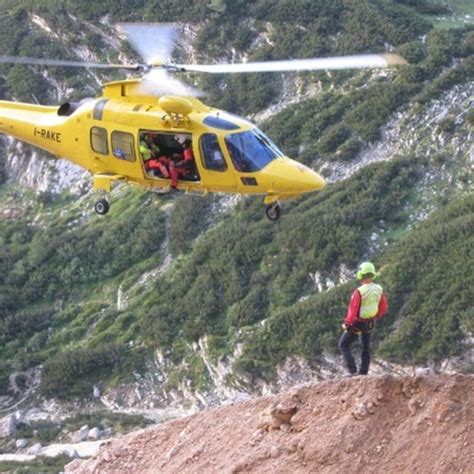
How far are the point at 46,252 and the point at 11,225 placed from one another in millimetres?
4331

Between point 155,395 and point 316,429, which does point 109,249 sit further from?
point 316,429

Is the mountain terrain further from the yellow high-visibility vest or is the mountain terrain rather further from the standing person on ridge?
the yellow high-visibility vest

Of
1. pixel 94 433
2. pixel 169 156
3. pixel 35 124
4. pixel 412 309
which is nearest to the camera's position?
pixel 169 156

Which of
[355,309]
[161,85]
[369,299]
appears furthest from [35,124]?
[369,299]

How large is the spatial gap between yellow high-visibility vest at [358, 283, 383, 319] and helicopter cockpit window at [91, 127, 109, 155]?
8.42 meters

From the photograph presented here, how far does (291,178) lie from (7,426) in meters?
23.4

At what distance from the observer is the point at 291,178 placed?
23.0 meters

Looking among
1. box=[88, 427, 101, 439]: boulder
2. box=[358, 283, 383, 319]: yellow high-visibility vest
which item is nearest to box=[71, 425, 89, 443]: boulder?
box=[88, 427, 101, 439]: boulder

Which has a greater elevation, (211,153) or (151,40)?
(151,40)

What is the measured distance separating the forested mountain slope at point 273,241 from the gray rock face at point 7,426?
3368mm

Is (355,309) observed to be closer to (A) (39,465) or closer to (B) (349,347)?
(B) (349,347)

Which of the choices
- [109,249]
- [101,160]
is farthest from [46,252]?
[101,160]

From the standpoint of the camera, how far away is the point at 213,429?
19.3m

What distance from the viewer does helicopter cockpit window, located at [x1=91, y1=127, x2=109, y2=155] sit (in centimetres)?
2426
